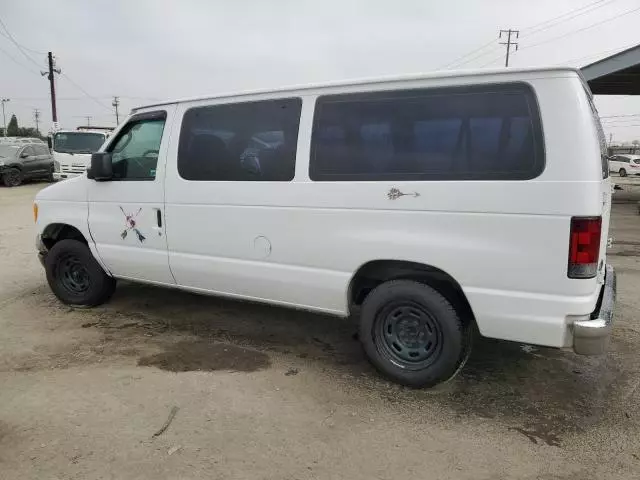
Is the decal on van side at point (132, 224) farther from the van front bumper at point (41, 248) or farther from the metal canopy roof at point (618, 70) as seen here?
the metal canopy roof at point (618, 70)

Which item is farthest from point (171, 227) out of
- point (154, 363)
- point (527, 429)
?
point (527, 429)

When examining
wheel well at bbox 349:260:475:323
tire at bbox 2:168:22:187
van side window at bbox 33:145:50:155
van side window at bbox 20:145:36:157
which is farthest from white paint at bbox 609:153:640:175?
Result: wheel well at bbox 349:260:475:323

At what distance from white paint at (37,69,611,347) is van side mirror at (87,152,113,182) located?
0.40ft

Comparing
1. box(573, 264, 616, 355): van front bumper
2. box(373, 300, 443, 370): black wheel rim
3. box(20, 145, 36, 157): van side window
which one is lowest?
box(373, 300, 443, 370): black wheel rim

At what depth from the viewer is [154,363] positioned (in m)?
4.14

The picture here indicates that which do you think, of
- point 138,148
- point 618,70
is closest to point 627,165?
point 618,70

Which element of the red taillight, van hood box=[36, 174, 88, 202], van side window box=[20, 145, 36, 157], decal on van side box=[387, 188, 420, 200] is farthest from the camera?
van side window box=[20, 145, 36, 157]

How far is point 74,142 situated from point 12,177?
3.53m

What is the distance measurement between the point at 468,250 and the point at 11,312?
15.2 ft

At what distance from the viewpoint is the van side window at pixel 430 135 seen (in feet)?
10.4

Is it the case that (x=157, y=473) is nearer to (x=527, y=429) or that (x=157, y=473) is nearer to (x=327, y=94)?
(x=527, y=429)

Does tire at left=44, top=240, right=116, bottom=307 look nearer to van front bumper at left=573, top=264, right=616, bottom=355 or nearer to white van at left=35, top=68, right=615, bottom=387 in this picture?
white van at left=35, top=68, right=615, bottom=387

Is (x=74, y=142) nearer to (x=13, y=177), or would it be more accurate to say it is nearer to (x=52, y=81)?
(x=13, y=177)

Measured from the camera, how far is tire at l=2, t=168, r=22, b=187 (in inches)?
797
